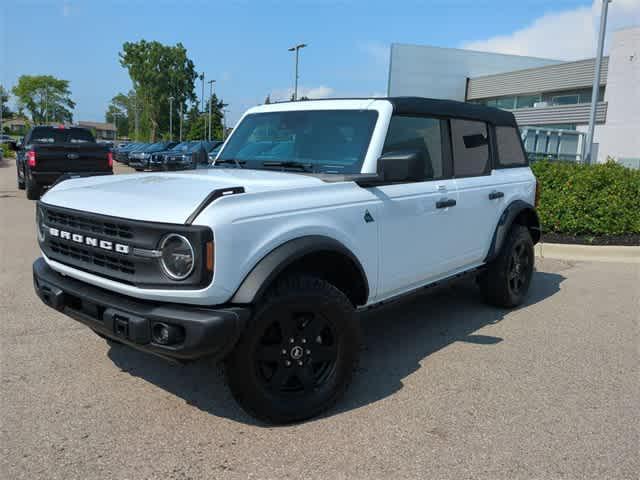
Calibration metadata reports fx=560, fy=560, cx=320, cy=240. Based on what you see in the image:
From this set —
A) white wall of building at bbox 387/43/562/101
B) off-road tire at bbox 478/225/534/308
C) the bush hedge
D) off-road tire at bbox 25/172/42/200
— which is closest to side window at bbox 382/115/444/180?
off-road tire at bbox 478/225/534/308

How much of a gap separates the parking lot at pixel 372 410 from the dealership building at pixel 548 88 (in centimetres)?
1608

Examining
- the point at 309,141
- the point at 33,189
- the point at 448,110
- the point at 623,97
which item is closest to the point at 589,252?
the point at 448,110

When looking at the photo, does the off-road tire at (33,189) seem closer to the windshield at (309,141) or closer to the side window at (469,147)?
the windshield at (309,141)

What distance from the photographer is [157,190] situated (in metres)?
3.13

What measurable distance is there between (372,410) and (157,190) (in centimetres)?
182

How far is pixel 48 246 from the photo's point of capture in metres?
3.56

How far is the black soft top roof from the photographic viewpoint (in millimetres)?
4090

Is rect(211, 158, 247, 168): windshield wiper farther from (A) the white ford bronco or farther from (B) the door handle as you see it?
(B) the door handle

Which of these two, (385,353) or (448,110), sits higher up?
(448,110)

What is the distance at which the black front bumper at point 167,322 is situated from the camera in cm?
269

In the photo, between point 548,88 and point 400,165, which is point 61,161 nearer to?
point 400,165

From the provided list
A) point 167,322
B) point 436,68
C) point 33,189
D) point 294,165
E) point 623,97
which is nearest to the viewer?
point 167,322

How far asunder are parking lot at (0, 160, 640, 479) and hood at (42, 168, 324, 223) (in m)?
1.21

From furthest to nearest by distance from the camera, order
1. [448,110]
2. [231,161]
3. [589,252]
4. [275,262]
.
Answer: [589,252] < [448,110] < [231,161] < [275,262]
